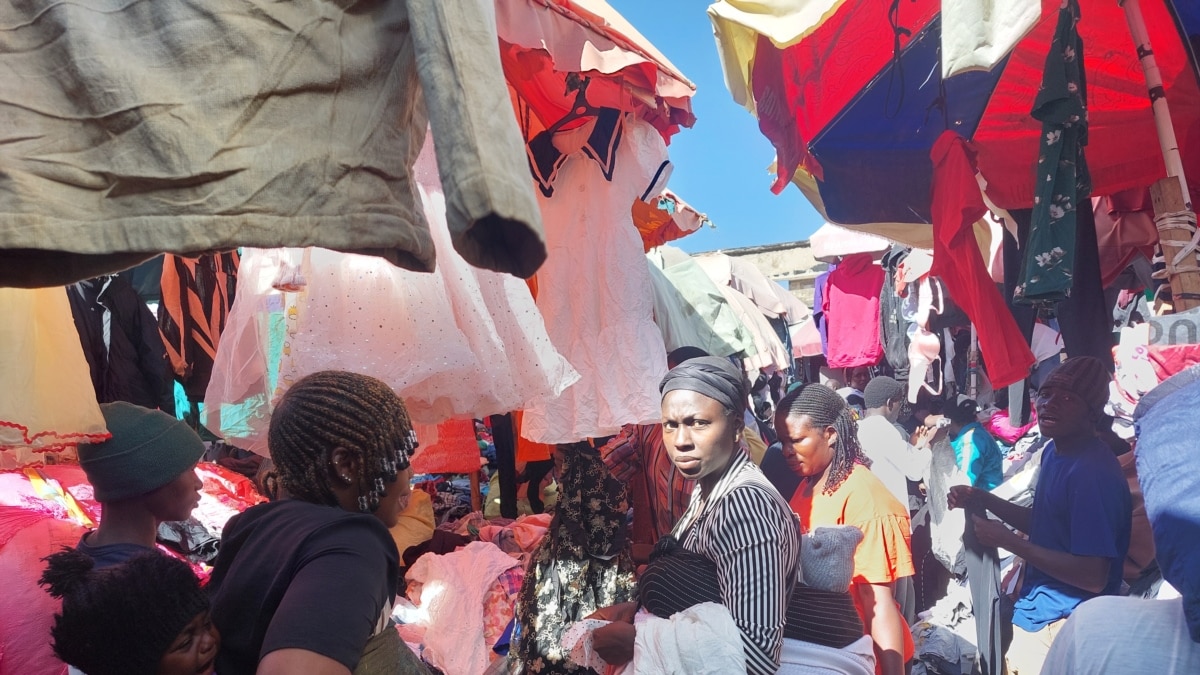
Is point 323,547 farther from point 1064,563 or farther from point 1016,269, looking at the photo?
point 1016,269

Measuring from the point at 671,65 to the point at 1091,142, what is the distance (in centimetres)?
208

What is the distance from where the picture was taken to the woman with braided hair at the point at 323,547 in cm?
157

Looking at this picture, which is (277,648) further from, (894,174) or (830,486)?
(894,174)

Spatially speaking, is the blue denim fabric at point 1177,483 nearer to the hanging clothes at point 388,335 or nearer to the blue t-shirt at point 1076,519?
the blue t-shirt at point 1076,519

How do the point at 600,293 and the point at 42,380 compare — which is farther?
the point at 600,293

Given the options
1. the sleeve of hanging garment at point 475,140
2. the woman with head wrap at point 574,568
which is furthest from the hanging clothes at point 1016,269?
the sleeve of hanging garment at point 475,140

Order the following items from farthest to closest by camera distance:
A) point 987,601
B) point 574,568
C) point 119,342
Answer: point 987,601
point 119,342
point 574,568

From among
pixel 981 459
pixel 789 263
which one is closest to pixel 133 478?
pixel 981 459

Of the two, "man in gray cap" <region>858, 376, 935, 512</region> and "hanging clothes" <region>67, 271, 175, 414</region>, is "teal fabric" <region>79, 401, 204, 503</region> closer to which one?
"hanging clothes" <region>67, 271, 175, 414</region>

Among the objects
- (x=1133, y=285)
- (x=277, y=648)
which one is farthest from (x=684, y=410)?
(x=1133, y=285)

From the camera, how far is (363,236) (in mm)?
1232

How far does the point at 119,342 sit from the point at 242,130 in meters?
3.33

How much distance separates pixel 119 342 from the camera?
4.02 metres

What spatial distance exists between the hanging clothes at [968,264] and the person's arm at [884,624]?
1.05 m
